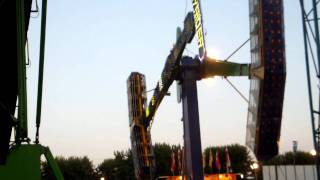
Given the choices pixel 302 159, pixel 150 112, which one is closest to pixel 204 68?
pixel 150 112

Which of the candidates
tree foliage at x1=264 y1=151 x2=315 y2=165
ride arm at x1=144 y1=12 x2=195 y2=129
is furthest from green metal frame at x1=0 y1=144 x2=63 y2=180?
tree foliage at x1=264 y1=151 x2=315 y2=165

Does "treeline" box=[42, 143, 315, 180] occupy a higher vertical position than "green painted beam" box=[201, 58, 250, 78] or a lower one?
lower

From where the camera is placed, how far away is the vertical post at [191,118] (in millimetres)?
23734

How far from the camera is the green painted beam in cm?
2586

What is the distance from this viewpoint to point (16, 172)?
662cm

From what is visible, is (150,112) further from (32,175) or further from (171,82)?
(32,175)

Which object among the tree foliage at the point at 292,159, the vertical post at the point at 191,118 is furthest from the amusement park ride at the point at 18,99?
the tree foliage at the point at 292,159

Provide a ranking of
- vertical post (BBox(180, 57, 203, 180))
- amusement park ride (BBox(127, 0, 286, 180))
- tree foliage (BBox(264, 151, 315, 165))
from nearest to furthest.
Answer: amusement park ride (BBox(127, 0, 286, 180)), vertical post (BBox(180, 57, 203, 180)), tree foliage (BBox(264, 151, 315, 165))

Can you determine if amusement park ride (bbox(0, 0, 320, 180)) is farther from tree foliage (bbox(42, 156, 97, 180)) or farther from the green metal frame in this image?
tree foliage (bbox(42, 156, 97, 180))

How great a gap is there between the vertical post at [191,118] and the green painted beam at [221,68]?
522 mm

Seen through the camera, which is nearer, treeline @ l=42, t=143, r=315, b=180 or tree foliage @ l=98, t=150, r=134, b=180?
treeline @ l=42, t=143, r=315, b=180

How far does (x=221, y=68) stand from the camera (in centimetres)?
2691

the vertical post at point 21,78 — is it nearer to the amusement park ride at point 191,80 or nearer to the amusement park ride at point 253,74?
the amusement park ride at point 191,80

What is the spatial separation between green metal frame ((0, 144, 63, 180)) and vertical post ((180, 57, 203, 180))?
57.2 feet
